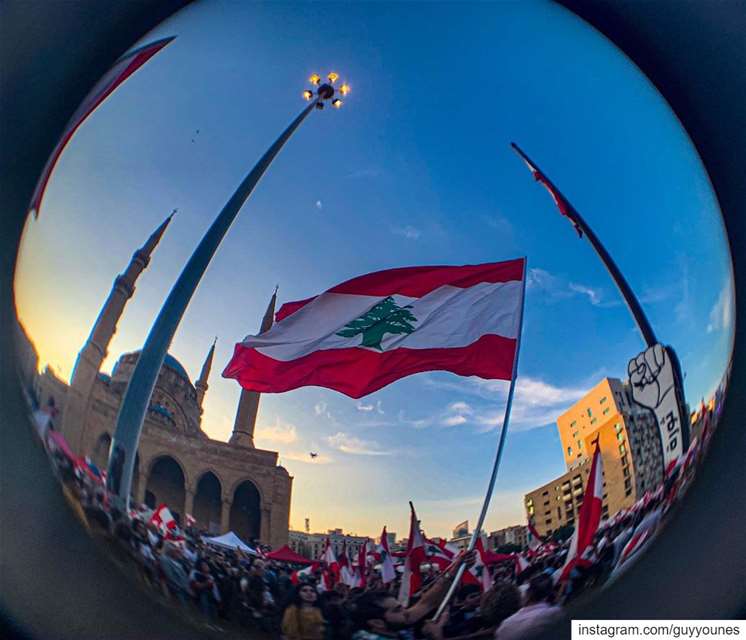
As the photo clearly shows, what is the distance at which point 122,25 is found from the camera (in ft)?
14.6

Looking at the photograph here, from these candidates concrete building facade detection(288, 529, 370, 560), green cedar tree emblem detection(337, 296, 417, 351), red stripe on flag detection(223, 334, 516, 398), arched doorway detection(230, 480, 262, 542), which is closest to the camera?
arched doorway detection(230, 480, 262, 542)

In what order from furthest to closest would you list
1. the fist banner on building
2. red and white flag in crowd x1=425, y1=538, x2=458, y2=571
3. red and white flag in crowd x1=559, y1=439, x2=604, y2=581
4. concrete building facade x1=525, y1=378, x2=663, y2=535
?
red and white flag in crowd x1=425, y1=538, x2=458, y2=571, concrete building facade x1=525, y1=378, x2=663, y2=535, red and white flag in crowd x1=559, y1=439, x2=604, y2=581, the fist banner on building

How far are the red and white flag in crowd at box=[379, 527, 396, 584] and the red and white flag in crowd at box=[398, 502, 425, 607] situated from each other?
14 centimetres

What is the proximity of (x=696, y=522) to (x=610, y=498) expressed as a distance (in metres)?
0.79

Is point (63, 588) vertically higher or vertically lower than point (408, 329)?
lower

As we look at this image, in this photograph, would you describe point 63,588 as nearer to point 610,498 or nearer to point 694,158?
point 610,498

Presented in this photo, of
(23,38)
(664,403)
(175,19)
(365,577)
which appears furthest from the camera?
(365,577)

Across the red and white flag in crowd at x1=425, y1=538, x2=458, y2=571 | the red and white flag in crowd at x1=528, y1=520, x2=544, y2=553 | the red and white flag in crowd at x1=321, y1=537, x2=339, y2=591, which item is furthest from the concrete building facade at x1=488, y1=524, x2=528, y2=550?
the red and white flag in crowd at x1=321, y1=537, x2=339, y2=591

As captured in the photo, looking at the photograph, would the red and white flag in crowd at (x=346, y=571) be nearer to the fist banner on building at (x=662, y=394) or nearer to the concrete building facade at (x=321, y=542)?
the concrete building facade at (x=321, y=542)

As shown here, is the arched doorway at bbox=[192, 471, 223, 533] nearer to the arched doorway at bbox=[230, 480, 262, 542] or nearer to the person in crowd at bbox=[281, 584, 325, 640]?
the arched doorway at bbox=[230, 480, 262, 542]

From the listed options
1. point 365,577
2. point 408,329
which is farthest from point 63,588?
point 408,329

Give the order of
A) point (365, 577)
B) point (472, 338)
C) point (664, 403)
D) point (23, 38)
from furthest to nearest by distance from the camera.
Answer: point (472, 338), point (365, 577), point (664, 403), point (23, 38)

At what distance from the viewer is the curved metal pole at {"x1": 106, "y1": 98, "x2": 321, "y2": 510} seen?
5156 millimetres

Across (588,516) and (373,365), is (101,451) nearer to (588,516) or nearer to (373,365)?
(373,365)
